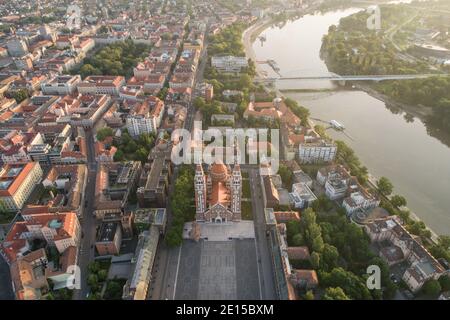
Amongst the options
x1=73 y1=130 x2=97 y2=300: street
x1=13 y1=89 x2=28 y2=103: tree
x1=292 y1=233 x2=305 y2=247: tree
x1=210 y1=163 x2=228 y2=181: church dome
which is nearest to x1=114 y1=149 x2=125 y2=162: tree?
x1=73 y1=130 x2=97 y2=300: street

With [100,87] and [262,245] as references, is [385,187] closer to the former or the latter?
[262,245]

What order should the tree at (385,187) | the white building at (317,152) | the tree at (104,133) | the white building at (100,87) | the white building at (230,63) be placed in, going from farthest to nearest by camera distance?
1. the white building at (230,63)
2. the white building at (100,87)
3. the tree at (104,133)
4. the white building at (317,152)
5. the tree at (385,187)

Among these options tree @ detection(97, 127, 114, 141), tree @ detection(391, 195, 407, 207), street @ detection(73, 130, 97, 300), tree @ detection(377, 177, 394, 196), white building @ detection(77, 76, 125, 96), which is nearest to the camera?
street @ detection(73, 130, 97, 300)

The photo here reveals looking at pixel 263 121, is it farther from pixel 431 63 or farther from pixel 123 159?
→ pixel 431 63

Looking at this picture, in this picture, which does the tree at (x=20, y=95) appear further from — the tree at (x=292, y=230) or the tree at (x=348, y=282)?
the tree at (x=348, y=282)

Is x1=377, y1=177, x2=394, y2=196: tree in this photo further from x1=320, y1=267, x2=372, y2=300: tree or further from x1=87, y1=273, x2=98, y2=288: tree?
x1=87, y1=273, x2=98, y2=288: tree

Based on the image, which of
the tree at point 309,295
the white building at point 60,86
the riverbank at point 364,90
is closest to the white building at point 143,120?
the white building at point 60,86
